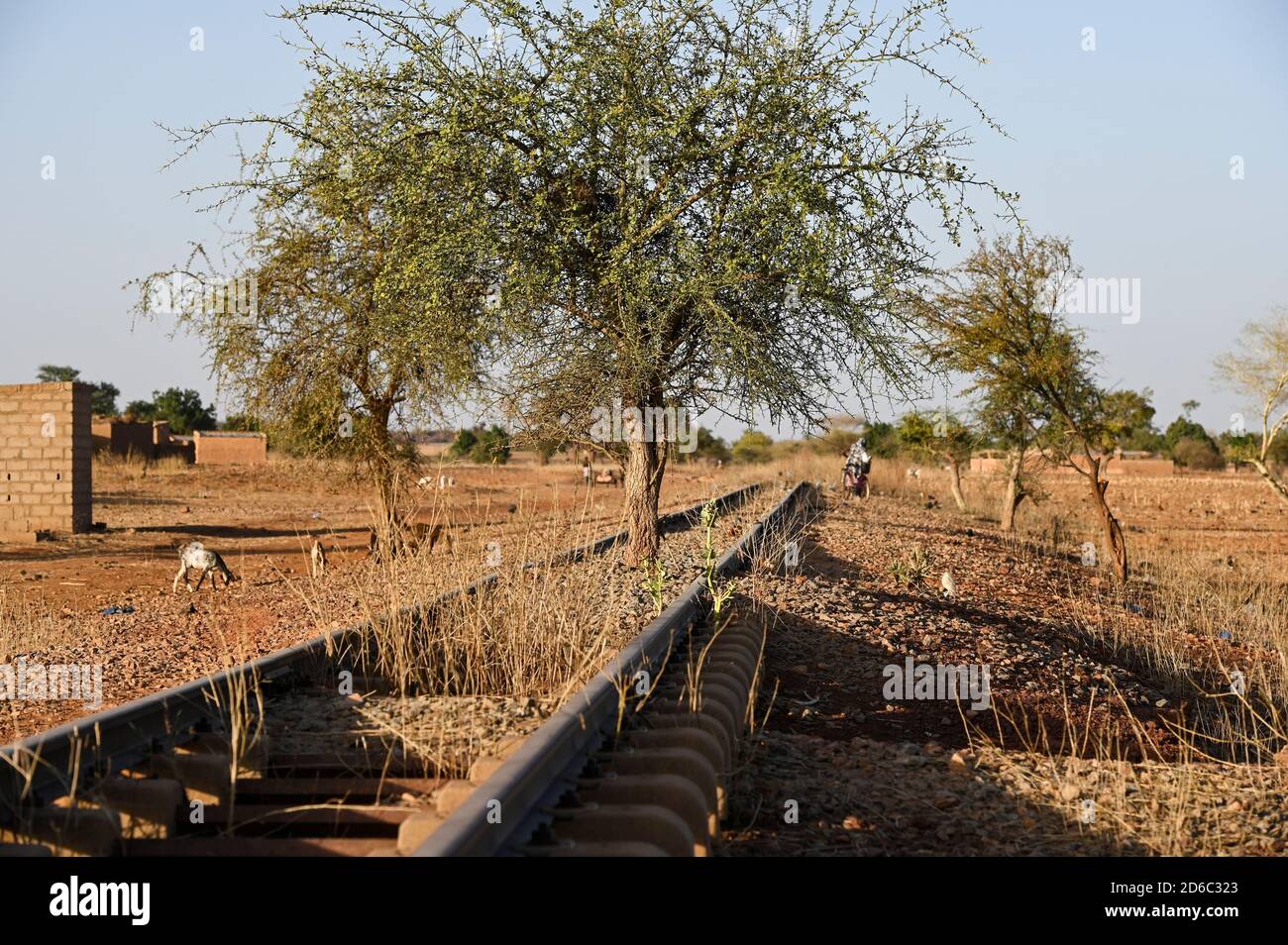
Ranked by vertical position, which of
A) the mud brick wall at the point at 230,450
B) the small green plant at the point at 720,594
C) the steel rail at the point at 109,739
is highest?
the mud brick wall at the point at 230,450

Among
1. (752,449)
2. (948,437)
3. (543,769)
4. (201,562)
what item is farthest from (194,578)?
(752,449)

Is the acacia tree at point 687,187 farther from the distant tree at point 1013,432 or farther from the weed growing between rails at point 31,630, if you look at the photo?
the distant tree at point 1013,432

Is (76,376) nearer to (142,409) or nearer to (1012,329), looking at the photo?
(142,409)

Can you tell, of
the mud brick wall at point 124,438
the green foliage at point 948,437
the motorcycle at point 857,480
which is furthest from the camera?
the mud brick wall at point 124,438

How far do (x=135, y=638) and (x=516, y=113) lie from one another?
543cm

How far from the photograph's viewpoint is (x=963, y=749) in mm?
6672

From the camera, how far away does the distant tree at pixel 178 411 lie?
219 feet

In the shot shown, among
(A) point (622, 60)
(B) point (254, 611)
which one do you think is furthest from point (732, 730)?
(B) point (254, 611)

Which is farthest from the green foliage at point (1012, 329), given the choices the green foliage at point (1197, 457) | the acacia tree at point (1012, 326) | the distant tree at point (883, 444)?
the green foliage at point (1197, 457)

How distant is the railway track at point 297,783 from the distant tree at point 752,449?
200 feet

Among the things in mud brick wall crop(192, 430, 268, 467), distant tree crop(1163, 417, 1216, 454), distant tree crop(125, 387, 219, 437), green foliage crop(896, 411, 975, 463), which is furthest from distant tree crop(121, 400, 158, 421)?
distant tree crop(1163, 417, 1216, 454)

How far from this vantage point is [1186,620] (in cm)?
1494

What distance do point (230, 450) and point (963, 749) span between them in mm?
43595
